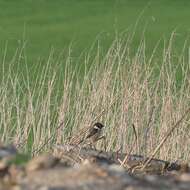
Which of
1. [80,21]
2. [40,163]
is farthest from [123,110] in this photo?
[80,21]

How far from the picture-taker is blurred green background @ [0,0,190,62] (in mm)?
20203

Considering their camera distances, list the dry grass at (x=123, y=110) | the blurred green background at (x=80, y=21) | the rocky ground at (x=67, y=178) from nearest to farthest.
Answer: the rocky ground at (x=67, y=178), the dry grass at (x=123, y=110), the blurred green background at (x=80, y=21)

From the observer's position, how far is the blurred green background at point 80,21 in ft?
66.3

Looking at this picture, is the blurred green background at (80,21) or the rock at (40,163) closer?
the rock at (40,163)

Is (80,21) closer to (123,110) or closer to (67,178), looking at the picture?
(123,110)

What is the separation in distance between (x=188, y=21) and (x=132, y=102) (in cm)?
1655

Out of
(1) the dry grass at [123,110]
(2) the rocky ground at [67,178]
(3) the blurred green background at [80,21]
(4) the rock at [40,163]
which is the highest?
(4) the rock at [40,163]

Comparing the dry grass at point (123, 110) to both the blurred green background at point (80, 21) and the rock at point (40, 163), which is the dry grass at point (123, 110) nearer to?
the rock at point (40, 163)

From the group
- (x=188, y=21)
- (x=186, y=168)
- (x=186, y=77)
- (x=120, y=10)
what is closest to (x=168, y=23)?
(x=188, y=21)

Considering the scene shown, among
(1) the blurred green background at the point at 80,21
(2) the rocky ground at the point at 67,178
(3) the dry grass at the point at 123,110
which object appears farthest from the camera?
(1) the blurred green background at the point at 80,21

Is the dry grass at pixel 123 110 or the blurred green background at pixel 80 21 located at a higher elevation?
the dry grass at pixel 123 110

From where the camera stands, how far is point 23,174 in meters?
2.54

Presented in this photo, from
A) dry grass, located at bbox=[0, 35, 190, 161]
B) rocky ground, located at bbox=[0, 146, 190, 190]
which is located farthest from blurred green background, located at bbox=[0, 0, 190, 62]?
rocky ground, located at bbox=[0, 146, 190, 190]

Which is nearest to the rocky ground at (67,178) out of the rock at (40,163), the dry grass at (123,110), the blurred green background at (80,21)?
the rock at (40,163)
